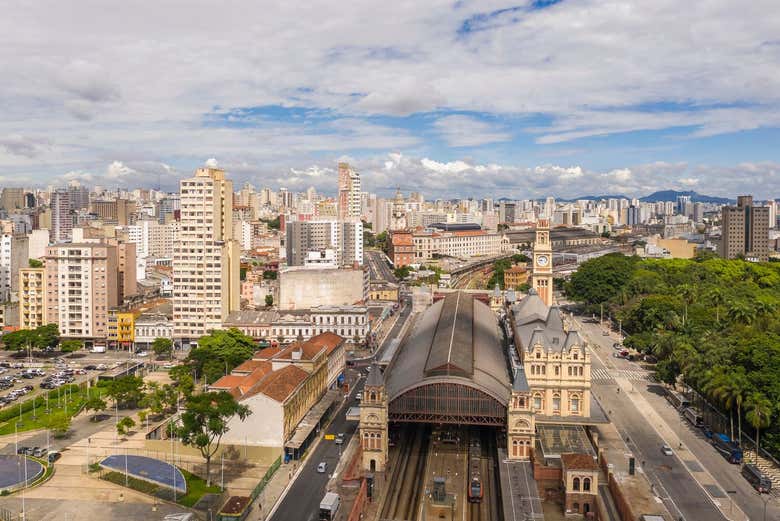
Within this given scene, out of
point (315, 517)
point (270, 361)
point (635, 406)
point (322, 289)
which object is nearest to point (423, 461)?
point (315, 517)

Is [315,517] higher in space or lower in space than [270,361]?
lower

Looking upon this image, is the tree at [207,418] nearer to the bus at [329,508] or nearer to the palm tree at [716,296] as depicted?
the bus at [329,508]

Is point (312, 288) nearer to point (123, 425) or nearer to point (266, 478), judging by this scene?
point (123, 425)

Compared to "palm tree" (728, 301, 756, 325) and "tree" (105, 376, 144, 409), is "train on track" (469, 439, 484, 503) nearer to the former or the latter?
"tree" (105, 376, 144, 409)

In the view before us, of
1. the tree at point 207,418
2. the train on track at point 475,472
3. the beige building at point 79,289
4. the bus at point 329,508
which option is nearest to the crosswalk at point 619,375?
the train on track at point 475,472

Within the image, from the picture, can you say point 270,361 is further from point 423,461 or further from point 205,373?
point 423,461

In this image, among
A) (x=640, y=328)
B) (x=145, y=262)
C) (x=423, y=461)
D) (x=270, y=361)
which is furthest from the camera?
(x=145, y=262)

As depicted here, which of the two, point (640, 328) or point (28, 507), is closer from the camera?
point (28, 507)
